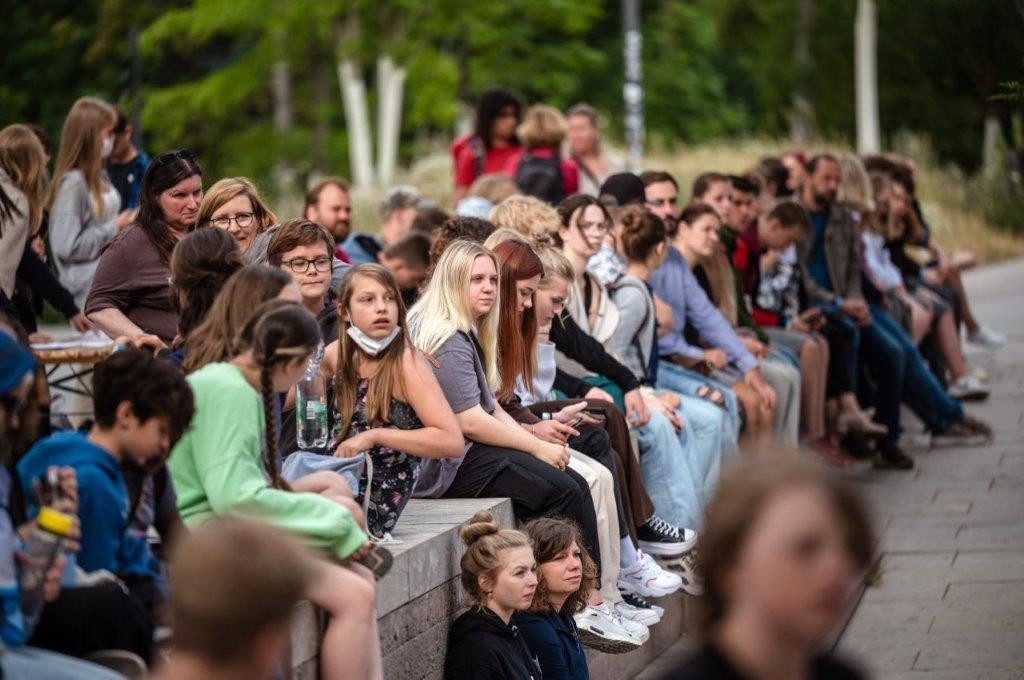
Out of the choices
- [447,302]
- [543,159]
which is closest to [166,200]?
[447,302]

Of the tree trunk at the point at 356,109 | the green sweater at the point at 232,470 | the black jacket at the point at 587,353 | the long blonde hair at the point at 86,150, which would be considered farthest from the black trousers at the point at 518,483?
the tree trunk at the point at 356,109

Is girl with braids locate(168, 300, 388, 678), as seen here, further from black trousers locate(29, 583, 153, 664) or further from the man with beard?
the man with beard

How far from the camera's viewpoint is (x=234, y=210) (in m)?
7.65

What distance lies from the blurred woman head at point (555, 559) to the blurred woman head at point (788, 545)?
13.4 ft

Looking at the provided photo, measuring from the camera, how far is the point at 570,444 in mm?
8188

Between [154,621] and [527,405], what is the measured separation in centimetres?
356

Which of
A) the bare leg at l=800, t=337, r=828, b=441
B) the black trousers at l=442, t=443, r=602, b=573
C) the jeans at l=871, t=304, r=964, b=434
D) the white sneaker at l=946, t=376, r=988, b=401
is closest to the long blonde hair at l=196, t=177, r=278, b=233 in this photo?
the black trousers at l=442, t=443, r=602, b=573

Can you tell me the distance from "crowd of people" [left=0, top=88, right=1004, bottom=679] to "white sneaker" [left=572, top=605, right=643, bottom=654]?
2 centimetres

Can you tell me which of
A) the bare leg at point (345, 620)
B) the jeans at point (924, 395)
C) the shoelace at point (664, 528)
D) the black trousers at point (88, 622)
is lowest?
the jeans at point (924, 395)

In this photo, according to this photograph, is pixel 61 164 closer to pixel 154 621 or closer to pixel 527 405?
pixel 527 405

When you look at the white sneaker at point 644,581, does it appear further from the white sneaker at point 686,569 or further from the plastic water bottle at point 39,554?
the plastic water bottle at point 39,554

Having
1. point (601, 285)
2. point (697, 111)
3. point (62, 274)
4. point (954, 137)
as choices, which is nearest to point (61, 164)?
point (62, 274)

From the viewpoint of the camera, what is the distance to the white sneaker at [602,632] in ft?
24.6

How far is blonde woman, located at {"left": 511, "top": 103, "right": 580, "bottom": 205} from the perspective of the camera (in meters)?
12.4
